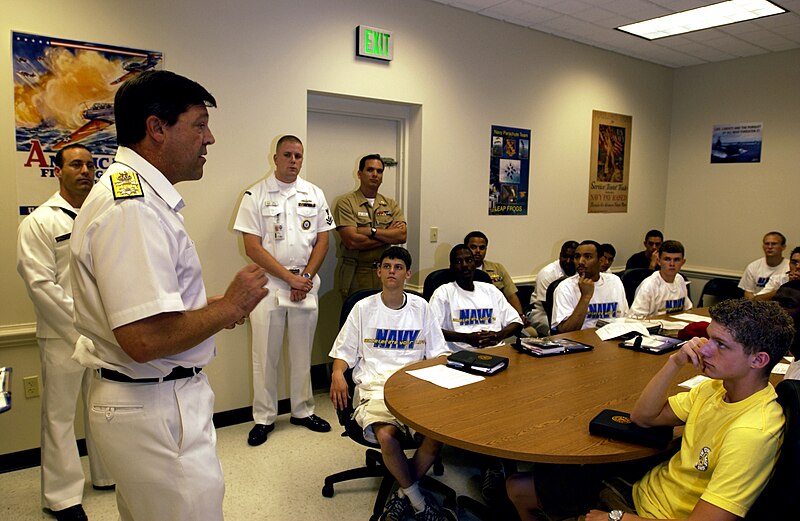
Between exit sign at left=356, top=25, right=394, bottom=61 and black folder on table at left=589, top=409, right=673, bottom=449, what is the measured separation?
2.97m

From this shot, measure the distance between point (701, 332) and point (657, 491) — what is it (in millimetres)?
1537

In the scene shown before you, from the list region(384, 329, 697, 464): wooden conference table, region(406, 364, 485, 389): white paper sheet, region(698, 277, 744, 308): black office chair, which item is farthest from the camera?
region(698, 277, 744, 308): black office chair

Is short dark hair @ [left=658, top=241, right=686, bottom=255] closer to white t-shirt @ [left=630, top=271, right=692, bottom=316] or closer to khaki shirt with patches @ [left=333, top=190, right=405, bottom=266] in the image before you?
white t-shirt @ [left=630, top=271, right=692, bottom=316]

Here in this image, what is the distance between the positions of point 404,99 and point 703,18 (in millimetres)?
2563

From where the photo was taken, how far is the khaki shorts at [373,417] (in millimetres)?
2339

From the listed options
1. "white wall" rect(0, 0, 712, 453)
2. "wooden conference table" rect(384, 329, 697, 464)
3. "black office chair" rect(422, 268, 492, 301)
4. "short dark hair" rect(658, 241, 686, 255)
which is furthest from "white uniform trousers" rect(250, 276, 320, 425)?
"short dark hair" rect(658, 241, 686, 255)

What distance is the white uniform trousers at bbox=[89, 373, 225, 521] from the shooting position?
1355 mm

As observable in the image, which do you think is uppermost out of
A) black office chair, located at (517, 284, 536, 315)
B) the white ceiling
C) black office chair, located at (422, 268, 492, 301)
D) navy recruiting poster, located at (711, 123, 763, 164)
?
the white ceiling

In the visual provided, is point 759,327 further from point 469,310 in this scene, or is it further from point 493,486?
point 469,310

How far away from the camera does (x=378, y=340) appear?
270 centimetres

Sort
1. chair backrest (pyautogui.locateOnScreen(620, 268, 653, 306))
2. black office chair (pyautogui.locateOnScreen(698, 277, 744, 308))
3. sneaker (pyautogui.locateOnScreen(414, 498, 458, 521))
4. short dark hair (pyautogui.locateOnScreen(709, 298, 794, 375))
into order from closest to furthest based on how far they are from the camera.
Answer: short dark hair (pyautogui.locateOnScreen(709, 298, 794, 375)), sneaker (pyautogui.locateOnScreen(414, 498, 458, 521)), chair backrest (pyautogui.locateOnScreen(620, 268, 653, 306)), black office chair (pyautogui.locateOnScreen(698, 277, 744, 308))

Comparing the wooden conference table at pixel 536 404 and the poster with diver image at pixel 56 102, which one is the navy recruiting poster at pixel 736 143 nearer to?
the wooden conference table at pixel 536 404

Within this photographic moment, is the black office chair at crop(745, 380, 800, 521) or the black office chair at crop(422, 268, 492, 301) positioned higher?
the black office chair at crop(422, 268, 492, 301)

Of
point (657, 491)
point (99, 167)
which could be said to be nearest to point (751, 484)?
point (657, 491)
